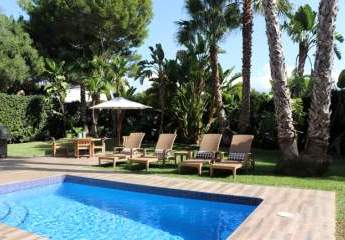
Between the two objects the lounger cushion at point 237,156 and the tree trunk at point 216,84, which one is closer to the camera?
the lounger cushion at point 237,156

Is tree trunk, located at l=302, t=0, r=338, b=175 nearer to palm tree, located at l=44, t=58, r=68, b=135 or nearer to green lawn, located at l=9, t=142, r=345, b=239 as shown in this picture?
green lawn, located at l=9, t=142, r=345, b=239

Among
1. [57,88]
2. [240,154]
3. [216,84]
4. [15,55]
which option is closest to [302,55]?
[216,84]

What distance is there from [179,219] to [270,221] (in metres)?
2.39

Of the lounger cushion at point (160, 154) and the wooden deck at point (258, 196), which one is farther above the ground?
the lounger cushion at point (160, 154)

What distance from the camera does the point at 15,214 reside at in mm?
9164

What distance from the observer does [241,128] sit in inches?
763

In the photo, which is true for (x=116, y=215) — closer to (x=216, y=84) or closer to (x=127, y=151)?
(x=127, y=151)

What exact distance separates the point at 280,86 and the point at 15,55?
19681 mm

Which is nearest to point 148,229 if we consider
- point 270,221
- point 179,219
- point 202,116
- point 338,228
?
point 179,219

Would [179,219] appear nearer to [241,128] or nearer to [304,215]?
[304,215]

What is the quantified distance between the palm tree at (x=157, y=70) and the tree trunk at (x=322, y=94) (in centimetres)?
1143

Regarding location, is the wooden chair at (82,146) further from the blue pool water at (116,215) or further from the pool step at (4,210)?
the pool step at (4,210)

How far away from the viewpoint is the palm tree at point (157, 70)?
22.7 meters

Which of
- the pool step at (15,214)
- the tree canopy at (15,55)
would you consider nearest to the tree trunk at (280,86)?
the pool step at (15,214)
